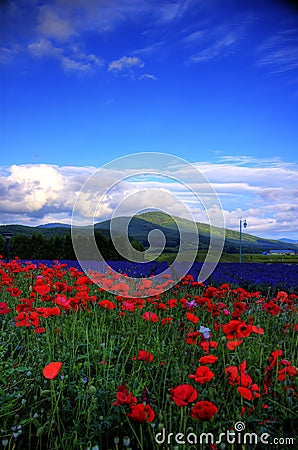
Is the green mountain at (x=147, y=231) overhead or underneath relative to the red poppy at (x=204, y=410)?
overhead

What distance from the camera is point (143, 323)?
430 cm

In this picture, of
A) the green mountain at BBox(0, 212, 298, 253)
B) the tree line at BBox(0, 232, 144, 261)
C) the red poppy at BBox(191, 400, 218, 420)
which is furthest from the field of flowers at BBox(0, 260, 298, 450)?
the tree line at BBox(0, 232, 144, 261)

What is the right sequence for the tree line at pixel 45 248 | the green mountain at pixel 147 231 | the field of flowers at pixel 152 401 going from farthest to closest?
the tree line at pixel 45 248, the green mountain at pixel 147 231, the field of flowers at pixel 152 401

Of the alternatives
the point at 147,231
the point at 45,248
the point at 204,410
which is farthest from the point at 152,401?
the point at 147,231

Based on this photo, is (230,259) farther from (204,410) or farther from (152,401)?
(204,410)

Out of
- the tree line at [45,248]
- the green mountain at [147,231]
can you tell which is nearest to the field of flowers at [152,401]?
the green mountain at [147,231]

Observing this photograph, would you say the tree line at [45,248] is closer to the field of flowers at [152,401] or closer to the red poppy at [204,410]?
the field of flowers at [152,401]

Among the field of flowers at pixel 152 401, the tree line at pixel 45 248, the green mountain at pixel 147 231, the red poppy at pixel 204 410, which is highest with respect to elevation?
the green mountain at pixel 147 231

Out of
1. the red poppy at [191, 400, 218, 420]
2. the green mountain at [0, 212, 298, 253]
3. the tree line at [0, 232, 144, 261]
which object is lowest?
the red poppy at [191, 400, 218, 420]

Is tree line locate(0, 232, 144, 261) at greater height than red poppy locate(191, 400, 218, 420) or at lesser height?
greater

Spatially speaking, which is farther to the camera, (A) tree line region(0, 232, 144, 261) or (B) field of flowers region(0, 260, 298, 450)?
(A) tree line region(0, 232, 144, 261)

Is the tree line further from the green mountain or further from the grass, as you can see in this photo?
the grass

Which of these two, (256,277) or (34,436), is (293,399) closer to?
(34,436)

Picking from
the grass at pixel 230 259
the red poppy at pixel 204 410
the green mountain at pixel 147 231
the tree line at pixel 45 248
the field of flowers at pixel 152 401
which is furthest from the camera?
the tree line at pixel 45 248
